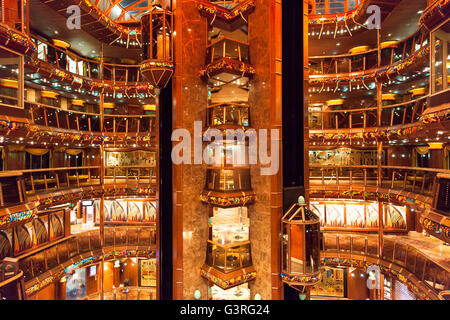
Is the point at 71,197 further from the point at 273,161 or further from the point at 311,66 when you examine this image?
the point at 311,66

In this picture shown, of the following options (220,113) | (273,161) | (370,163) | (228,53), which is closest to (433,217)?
(273,161)

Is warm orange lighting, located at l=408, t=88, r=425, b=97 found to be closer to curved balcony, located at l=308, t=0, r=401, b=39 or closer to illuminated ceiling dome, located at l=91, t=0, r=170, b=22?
curved balcony, located at l=308, t=0, r=401, b=39

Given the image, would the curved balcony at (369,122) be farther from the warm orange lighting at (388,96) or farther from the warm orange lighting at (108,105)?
the warm orange lighting at (108,105)

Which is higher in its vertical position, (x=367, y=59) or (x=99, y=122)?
(x=367, y=59)

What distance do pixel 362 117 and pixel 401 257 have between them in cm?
696

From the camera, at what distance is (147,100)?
1580 cm

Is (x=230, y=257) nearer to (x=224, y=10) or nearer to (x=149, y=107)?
(x=224, y=10)

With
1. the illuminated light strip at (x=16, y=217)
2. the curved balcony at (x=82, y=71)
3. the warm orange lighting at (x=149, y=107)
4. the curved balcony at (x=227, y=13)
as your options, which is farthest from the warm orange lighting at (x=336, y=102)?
the illuminated light strip at (x=16, y=217)

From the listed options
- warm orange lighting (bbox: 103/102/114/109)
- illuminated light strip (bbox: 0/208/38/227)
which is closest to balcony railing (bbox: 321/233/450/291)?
illuminated light strip (bbox: 0/208/38/227)

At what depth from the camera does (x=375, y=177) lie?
14016 millimetres

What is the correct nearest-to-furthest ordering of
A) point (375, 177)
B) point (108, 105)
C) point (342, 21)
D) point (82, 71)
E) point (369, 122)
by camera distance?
point (342, 21) → point (369, 122) → point (375, 177) → point (82, 71) → point (108, 105)

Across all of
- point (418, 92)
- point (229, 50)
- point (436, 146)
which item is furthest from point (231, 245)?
point (418, 92)

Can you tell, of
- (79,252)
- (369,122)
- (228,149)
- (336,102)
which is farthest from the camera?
(336,102)

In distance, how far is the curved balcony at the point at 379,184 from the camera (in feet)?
32.9
